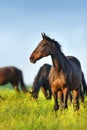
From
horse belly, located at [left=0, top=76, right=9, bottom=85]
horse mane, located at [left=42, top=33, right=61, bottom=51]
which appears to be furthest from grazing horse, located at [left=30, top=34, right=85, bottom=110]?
horse belly, located at [left=0, top=76, right=9, bottom=85]

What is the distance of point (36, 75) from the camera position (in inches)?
771

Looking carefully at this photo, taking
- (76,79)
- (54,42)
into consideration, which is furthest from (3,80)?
(54,42)

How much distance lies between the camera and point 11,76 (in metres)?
26.2

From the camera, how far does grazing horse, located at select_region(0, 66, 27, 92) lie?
25641mm

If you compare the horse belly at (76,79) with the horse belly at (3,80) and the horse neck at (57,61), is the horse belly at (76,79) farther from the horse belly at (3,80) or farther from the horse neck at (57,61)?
the horse belly at (3,80)

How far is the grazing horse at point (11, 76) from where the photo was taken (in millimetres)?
25641

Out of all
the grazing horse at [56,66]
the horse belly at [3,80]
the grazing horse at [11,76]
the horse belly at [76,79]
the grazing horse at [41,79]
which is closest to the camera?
the grazing horse at [56,66]

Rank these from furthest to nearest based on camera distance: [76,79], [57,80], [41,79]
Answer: [41,79] < [76,79] < [57,80]

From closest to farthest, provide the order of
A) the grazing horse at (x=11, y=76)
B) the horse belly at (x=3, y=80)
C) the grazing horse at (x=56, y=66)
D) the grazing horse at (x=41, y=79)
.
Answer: the grazing horse at (x=56, y=66) → the grazing horse at (x=41, y=79) → the grazing horse at (x=11, y=76) → the horse belly at (x=3, y=80)

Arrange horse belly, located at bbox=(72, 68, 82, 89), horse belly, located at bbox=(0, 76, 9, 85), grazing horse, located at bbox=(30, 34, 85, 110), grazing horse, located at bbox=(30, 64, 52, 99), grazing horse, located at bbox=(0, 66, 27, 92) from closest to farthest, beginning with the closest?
1. grazing horse, located at bbox=(30, 34, 85, 110)
2. horse belly, located at bbox=(72, 68, 82, 89)
3. grazing horse, located at bbox=(30, 64, 52, 99)
4. grazing horse, located at bbox=(0, 66, 27, 92)
5. horse belly, located at bbox=(0, 76, 9, 85)

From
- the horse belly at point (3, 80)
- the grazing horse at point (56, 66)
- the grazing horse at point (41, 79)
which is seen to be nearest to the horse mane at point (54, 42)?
the grazing horse at point (56, 66)

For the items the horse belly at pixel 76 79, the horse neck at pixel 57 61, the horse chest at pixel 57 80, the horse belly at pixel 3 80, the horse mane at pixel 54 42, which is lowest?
the horse belly at pixel 3 80

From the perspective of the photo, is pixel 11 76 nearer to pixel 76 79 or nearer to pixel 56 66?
pixel 76 79

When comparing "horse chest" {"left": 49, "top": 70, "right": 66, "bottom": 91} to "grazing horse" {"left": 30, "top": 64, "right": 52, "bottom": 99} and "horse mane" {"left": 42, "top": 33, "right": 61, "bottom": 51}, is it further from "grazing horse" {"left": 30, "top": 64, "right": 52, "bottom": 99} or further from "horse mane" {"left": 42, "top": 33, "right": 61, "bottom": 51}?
"grazing horse" {"left": 30, "top": 64, "right": 52, "bottom": 99}
